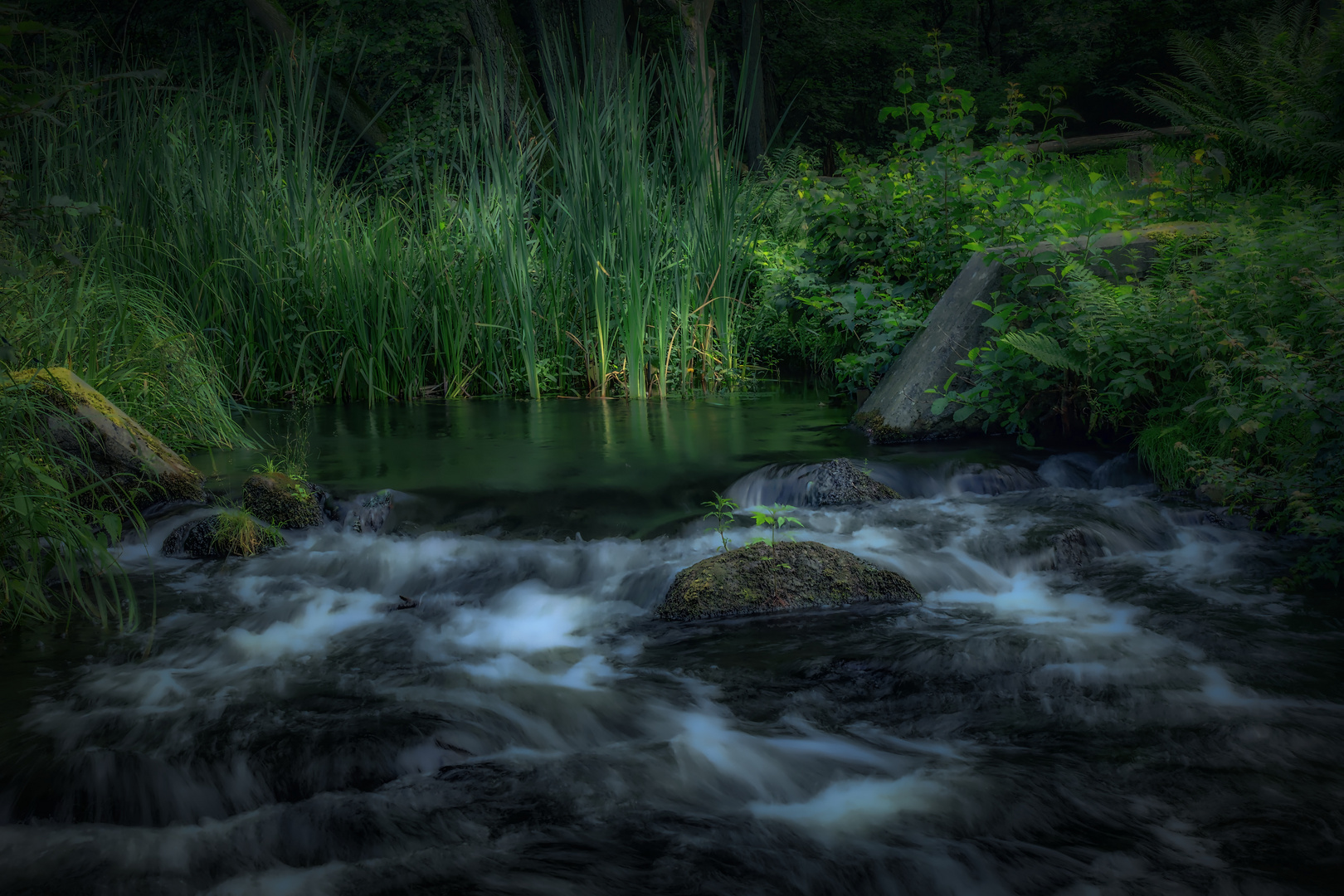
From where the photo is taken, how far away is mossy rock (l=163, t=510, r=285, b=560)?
3.87 m

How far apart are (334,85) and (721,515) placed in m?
11.8

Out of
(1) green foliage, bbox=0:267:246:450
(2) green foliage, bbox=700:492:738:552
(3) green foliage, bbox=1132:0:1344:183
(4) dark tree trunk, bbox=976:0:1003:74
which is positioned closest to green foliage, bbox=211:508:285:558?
(1) green foliage, bbox=0:267:246:450

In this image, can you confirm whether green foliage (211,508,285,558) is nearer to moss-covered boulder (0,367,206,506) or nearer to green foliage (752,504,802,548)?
moss-covered boulder (0,367,206,506)

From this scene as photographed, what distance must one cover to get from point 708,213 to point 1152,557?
184 inches

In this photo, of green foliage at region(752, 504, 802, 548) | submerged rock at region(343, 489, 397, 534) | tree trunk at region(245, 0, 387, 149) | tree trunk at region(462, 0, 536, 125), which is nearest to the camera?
green foliage at region(752, 504, 802, 548)

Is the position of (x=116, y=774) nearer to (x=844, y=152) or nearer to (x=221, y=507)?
(x=221, y=507)

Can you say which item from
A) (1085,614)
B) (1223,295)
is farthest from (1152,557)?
(1223,295)

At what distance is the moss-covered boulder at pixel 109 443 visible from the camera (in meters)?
3.87

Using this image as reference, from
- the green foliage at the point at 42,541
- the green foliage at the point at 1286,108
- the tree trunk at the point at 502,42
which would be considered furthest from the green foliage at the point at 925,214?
the tree trunk at the point at 502,42

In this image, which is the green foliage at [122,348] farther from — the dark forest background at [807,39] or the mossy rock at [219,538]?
the dark forest background at [807,39]

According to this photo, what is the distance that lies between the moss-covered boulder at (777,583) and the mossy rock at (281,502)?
6.07 ft

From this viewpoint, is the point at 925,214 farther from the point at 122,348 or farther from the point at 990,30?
the point at 990,30

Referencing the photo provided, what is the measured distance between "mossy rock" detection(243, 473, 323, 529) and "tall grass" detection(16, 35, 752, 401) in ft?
10.4

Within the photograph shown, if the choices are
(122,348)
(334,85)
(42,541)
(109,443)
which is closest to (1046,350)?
(109,443)
